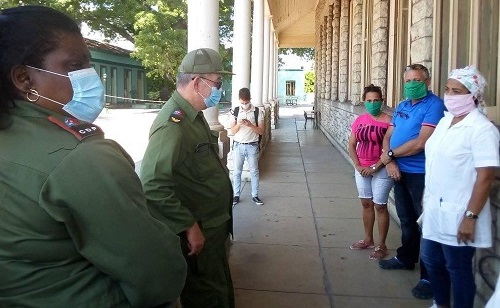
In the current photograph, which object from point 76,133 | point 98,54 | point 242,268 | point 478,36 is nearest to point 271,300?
point 242,268

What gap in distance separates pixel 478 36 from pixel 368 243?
7.58ft

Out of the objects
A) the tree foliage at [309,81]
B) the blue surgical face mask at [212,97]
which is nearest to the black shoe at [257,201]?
the blue surgical face mask at [212,97]

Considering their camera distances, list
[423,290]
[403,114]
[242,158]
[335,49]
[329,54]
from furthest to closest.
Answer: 1. [329,54]
2. [335,49]
3. [242,158]
4. [403,114]
5. [423,290]

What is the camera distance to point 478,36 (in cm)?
407

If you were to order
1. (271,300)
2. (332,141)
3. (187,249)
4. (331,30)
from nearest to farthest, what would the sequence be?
(187,249) < (271,300) < (332,141) < (331,30)

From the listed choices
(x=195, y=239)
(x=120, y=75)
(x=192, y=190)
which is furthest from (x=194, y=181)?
(x=120, y=75)

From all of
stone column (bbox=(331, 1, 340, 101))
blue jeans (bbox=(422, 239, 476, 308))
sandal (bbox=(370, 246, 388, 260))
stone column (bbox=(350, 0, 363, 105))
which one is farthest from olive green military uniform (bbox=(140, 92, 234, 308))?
stone column (bbox=(331, 1, 340, 101))

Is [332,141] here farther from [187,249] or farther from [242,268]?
[187,249]

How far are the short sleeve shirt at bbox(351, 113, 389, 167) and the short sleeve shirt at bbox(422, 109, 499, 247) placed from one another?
1.54 m

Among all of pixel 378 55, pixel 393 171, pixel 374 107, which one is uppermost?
pixel 378 55

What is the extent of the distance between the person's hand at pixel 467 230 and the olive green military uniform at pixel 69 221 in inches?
85.2

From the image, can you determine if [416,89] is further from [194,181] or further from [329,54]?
[329,54]

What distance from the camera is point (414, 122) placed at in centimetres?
406

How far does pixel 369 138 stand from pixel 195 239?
104 inches
